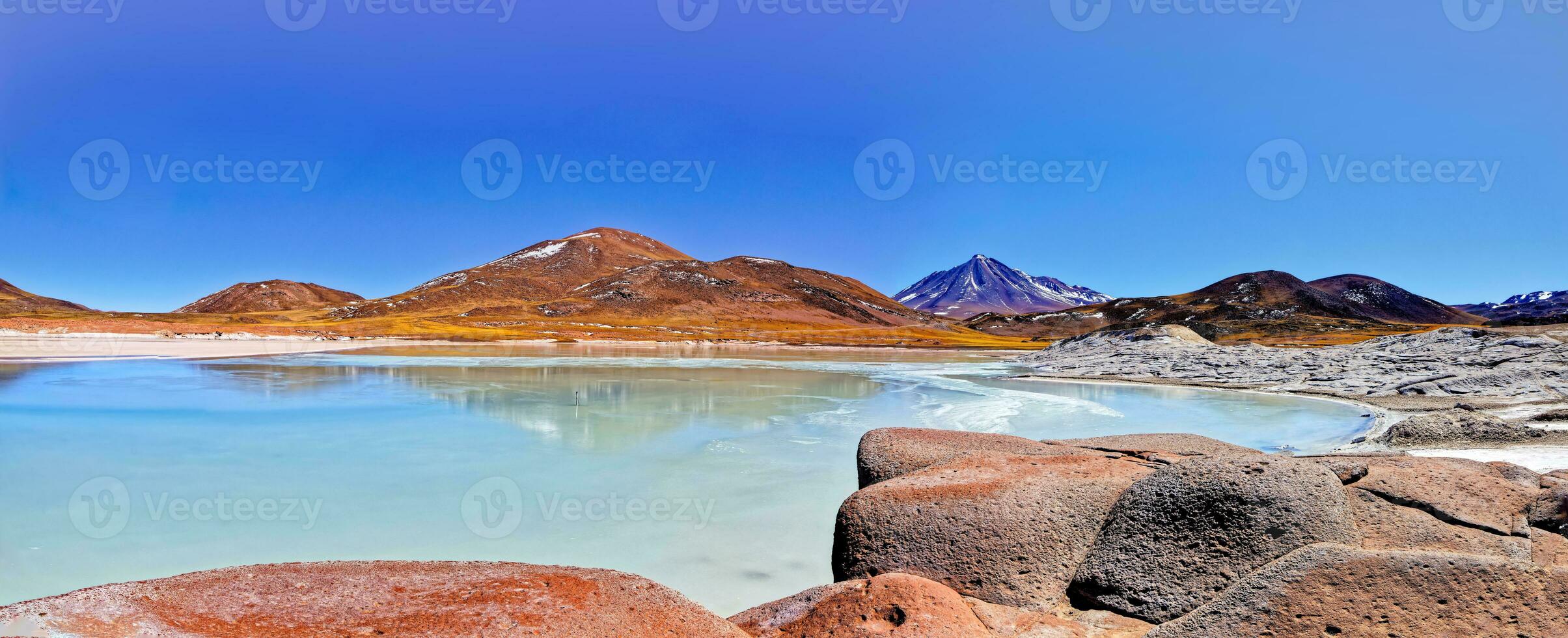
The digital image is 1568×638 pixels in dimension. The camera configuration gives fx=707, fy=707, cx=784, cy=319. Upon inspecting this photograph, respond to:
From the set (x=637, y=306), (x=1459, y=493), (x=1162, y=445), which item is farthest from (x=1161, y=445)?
(x=637, y=306)

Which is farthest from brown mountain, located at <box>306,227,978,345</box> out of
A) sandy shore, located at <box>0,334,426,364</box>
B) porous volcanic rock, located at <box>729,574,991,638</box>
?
porous volcanic rock, located at <box>729,574,991,638</box>

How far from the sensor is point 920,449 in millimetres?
7062

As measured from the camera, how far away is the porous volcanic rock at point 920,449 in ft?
22.3

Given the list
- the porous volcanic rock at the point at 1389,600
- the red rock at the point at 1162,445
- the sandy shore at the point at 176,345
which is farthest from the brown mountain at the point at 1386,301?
the porous volcanic rock at the point at 1389,600

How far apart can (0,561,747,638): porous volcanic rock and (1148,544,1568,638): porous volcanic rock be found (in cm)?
240

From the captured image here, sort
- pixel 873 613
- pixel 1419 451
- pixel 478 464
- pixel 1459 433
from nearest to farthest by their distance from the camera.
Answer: pixel 873 613 → pixel 1419 451 → pixel 478 464 → pixel 1459 433

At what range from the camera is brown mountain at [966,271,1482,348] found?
139750mm

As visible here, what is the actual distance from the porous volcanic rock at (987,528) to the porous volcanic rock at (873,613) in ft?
1.58

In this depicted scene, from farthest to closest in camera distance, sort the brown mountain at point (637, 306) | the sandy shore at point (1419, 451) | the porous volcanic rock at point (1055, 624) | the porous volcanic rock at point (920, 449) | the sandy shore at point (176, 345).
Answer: the brown mountain at point (637, 306)
the sandy shore at point (176, 345)
the sandy shore at point (1419, 451)
the porous volcanic rock at point (920, 449)
the porous volcanic rock at point (1055, 624)

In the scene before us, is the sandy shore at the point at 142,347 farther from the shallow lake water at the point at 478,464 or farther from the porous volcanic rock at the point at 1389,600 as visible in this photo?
the porous volcanic rock at the point at 1389,600

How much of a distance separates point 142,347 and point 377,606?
57.0 metres

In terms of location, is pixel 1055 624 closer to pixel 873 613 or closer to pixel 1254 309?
pixel 873 613

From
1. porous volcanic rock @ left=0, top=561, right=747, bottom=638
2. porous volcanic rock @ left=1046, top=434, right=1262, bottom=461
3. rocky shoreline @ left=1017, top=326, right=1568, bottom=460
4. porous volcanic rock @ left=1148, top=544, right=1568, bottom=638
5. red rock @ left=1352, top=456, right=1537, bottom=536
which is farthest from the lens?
rocky shoreline @ left=1017, top=326, right=1568, bottom=460

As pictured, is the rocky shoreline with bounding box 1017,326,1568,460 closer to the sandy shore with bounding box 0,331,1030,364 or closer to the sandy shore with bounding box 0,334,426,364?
the sandy shore with bounding box 0,331,1030,364
